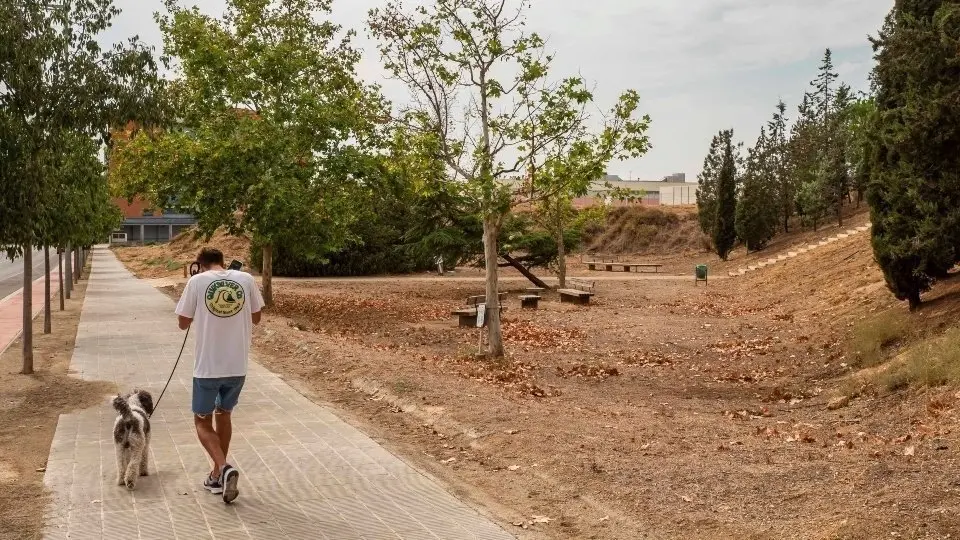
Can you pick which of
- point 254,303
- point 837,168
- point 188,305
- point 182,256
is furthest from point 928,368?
point 182,256

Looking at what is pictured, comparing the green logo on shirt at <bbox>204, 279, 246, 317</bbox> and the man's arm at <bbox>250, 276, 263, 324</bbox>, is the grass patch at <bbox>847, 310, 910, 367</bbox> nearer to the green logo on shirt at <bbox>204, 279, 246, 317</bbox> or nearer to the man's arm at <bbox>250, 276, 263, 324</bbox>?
the man's arm at <bbox>250, 276, 263, 324</bbox>

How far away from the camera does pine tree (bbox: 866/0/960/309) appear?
47.7 ft

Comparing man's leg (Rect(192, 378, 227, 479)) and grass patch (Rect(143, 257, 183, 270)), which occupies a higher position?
grass patch (Rect(143, 257, 183, 270))

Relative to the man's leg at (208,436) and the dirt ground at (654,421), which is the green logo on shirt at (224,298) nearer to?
the man's leg at (208,436)

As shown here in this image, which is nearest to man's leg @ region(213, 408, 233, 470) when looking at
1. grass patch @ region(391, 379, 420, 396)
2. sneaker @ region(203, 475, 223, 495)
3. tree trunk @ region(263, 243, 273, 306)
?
sneaker @ region(203, 475, 223, 495)

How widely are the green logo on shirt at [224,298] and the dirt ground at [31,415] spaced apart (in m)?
1.75

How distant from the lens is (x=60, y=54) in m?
10.3

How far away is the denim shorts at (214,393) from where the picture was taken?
6.08 metres

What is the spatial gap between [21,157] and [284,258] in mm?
30937

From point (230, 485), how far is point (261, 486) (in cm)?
56

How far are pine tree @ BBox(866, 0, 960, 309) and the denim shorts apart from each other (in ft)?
40.4

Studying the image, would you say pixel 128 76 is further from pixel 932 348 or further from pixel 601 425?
pixel 932 348

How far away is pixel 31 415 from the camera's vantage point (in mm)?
9594

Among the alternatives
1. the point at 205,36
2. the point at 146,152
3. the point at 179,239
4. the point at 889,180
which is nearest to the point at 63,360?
the point at 146,152
